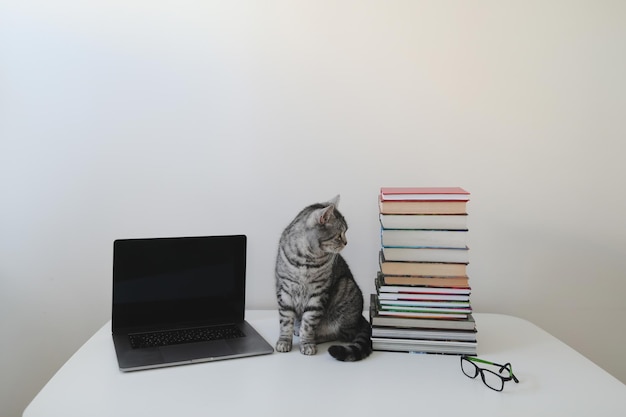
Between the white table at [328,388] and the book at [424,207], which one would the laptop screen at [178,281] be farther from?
the book at [424,207]

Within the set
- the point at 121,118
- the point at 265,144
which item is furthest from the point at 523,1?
the point at 121,118

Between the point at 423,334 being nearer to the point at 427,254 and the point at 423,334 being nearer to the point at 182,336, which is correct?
the point at 427,254

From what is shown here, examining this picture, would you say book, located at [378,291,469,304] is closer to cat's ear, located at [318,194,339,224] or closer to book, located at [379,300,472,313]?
book, located at [379,300,472,313]

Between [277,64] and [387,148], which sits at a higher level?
[277,64]

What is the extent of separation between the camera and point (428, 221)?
3.93 ft

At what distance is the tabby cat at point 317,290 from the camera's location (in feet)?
3.95

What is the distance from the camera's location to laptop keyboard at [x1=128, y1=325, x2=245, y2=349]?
3.95 ft

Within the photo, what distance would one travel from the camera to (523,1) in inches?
56.6

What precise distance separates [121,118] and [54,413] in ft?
2.83

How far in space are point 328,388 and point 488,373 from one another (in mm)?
342

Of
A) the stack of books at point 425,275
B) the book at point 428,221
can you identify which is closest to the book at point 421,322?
the stack of books at point 425,275

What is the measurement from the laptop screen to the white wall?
191mm

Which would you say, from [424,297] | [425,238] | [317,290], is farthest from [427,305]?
[317,290]

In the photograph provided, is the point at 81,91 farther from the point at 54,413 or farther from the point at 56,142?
the point at 54,413
